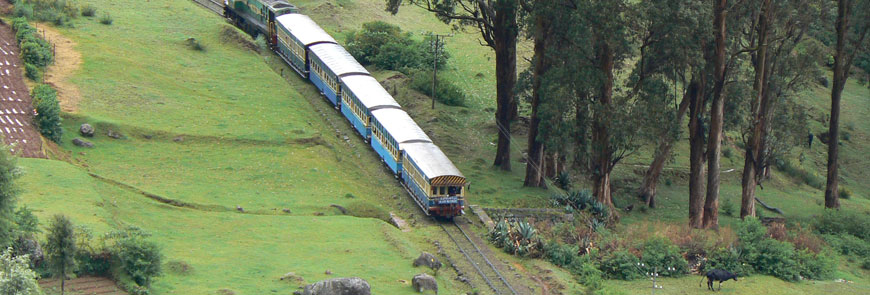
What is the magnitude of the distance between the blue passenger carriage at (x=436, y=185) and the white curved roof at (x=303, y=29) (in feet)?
58.6

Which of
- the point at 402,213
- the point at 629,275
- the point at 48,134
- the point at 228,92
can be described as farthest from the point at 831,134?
the point at 48,134

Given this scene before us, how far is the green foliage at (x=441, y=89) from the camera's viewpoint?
6669 cm

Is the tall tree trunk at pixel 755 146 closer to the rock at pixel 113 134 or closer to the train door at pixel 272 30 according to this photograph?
the train door at pixel 272 30

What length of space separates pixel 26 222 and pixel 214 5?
47.7 m

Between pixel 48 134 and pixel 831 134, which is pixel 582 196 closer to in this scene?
pixel 831 134

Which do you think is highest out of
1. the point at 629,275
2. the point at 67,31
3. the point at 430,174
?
the point at 67,31

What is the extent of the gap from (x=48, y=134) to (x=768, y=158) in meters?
35.3

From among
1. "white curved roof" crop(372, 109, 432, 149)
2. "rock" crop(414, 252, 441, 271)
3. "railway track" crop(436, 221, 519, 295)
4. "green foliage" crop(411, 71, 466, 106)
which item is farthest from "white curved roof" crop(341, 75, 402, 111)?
"rock" crop(414, 252, 441, 271)

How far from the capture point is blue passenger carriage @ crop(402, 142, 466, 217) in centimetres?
4550

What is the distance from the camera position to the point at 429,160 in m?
46.9

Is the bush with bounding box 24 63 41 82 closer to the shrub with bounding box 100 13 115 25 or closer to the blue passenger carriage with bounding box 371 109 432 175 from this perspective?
the shrub with bounding box 100 13 115 25

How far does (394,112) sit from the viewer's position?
52781mm

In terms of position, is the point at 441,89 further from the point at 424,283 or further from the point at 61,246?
the point at 61,246

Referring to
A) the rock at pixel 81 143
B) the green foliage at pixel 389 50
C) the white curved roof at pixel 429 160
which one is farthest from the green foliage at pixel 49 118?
the green foliage at pixel 389 50
